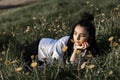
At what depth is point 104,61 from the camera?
4.04 meters

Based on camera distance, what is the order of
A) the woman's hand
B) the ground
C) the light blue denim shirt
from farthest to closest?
the ground → the light blue denim shirt → the woman's hand

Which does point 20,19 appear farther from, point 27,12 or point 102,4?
point 102,4

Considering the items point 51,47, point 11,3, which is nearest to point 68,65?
point 51,47

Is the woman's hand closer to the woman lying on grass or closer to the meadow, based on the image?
the woman lying on grass

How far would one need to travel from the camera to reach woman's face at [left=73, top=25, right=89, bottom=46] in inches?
179

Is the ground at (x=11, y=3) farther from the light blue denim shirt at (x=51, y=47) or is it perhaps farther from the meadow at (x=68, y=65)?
the light blue denim shirt at (x=51, y=47)

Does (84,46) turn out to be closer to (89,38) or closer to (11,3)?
(89,38)

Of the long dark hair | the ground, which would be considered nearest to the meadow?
the long dark hair

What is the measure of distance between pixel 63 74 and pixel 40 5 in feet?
28.7

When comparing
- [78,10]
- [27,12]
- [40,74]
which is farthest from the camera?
[27,12]

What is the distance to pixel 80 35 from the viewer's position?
15.0ft

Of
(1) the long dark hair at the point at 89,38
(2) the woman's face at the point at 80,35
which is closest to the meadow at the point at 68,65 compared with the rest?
(1) the long dark hair at the point at 89,38

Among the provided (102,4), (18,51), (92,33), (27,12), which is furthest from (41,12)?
(92,33)

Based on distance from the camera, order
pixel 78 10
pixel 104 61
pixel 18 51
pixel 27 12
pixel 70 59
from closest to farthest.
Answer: pixel 104 61
pixel 70 59
pixel 18 51
pixel 78 10
pixel 27 12
